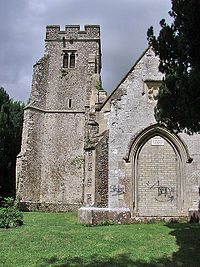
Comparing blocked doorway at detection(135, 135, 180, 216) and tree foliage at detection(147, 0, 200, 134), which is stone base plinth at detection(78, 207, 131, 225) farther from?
tree foliage at detection(147, 0, 200, 134)

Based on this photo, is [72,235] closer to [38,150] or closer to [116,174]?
[116,174]

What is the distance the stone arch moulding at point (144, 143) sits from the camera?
10938mm

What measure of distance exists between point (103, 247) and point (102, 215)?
3.53m

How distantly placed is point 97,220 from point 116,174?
6.44 ft

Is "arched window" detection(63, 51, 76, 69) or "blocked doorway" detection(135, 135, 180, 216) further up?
"arched window" detection(63, 51, 76, 69)

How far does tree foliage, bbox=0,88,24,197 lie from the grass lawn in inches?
551

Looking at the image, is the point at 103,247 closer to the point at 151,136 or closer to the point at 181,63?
the point at 181,63

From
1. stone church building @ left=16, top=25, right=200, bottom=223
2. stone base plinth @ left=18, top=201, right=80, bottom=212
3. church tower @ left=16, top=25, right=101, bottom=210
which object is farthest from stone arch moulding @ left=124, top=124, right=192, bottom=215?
stone base plinth @ left=18, top=201, right=80, bottom=212

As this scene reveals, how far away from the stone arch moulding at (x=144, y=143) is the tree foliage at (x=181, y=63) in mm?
4694

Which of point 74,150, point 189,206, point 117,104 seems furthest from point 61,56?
point 189,206

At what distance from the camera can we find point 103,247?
6887 millimetres

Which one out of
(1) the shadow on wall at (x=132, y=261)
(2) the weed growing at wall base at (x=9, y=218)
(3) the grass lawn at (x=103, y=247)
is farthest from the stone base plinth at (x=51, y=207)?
(1) the shadow on wall at (x=132, y=261)

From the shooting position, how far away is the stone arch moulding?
35.9ft

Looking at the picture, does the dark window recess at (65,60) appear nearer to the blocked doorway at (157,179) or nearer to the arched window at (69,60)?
the arched window at (69,60)
